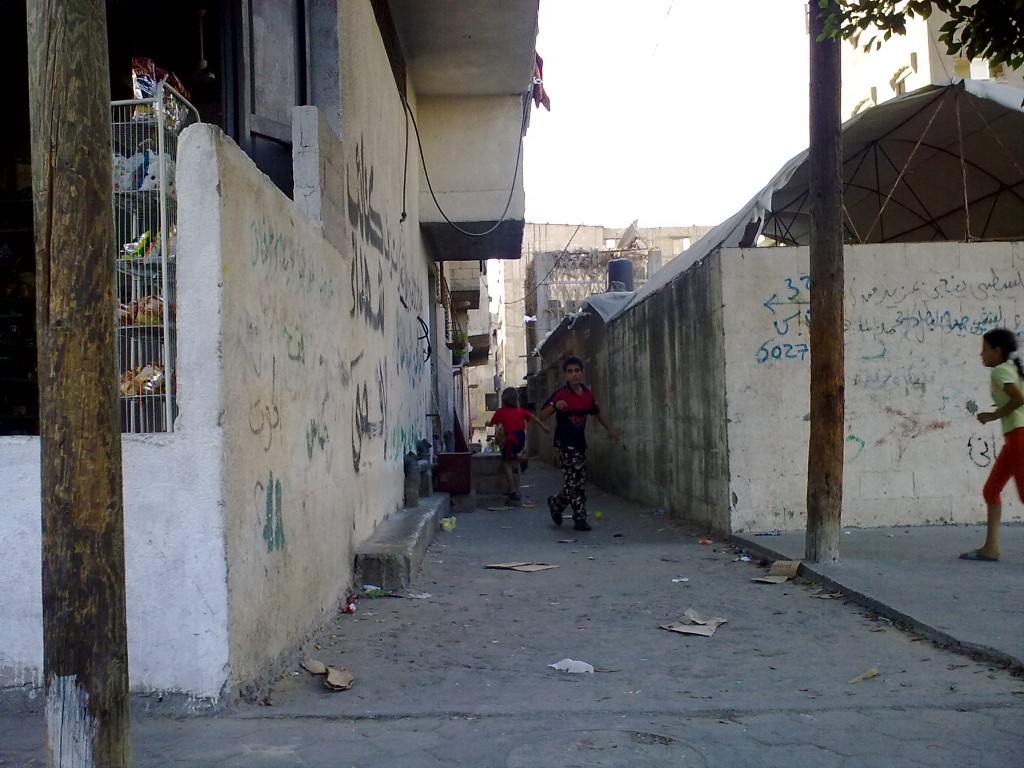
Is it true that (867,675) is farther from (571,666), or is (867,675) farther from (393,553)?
(393,553)

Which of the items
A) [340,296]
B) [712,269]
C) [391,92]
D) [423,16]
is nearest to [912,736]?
[340,296]

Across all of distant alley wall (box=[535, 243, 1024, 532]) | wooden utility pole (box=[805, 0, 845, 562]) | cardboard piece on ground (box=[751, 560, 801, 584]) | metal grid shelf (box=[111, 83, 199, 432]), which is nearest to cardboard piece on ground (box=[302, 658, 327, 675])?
metal grid shelf (box=[111, 83, 199, 432])

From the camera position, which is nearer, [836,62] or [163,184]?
[163,184]

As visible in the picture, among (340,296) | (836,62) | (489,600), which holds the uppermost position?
(836,62)

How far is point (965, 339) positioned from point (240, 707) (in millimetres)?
7058

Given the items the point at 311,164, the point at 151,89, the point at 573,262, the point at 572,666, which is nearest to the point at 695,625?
the point at 572,666

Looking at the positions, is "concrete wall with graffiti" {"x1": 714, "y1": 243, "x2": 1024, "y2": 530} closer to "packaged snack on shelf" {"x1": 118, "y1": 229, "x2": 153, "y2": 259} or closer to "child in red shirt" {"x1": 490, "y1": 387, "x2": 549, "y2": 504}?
"child in red shirt" {"x1": 490, "y1": 387, "x2": 549, "y2": 504}

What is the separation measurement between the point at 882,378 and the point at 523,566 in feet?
11.8

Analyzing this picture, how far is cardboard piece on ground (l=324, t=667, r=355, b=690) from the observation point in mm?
4020

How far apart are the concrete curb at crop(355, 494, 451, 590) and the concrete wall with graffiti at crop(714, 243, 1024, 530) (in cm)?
276

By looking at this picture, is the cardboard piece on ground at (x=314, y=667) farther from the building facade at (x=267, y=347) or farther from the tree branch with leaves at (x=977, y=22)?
the tree branch with leaves at (x=977, y=22)

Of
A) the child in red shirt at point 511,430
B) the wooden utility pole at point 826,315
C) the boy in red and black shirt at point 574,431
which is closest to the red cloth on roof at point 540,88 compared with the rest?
the child in red shirt at point 511,430

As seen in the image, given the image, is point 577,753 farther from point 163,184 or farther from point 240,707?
point 163,184

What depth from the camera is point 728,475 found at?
25.5 feet
